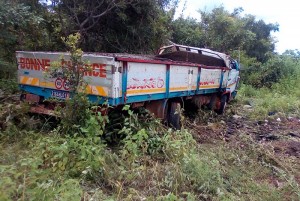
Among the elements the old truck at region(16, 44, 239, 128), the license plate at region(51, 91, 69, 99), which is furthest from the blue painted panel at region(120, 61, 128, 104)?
the license plate at region(51, 91, 69, 99)

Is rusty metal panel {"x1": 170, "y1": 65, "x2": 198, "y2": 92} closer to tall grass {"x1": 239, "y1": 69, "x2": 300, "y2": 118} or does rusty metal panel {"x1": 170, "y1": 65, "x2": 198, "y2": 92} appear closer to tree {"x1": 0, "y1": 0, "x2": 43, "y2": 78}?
tree {"x1": 0, "y1": 0, "x2": 43, "y2": 78}

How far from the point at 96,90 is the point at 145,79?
941mm

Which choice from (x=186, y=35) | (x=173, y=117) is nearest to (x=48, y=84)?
(x=173, y=117)

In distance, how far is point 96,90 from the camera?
4.30 meters

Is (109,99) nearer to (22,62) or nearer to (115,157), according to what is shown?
(115,157)

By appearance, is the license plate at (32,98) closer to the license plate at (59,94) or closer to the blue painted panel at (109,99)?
the blue painted panel at (109,99)

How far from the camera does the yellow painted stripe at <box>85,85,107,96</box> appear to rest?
13.9ft

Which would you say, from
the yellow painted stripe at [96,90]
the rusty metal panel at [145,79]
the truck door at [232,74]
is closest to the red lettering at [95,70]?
the yellow painted stripe at [96,90]

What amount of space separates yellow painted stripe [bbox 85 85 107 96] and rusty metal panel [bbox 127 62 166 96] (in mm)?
423

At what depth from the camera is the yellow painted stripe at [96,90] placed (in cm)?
424

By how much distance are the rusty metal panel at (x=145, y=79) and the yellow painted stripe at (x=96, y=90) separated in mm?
423

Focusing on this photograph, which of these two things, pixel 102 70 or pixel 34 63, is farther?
pixel 34 63

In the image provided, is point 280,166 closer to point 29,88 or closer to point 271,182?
point 271,182

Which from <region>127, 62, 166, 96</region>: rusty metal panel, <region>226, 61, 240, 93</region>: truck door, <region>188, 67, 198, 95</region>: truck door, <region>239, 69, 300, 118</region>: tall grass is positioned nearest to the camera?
<region>127, 62, 166, 96</region>: rusty metal panel
